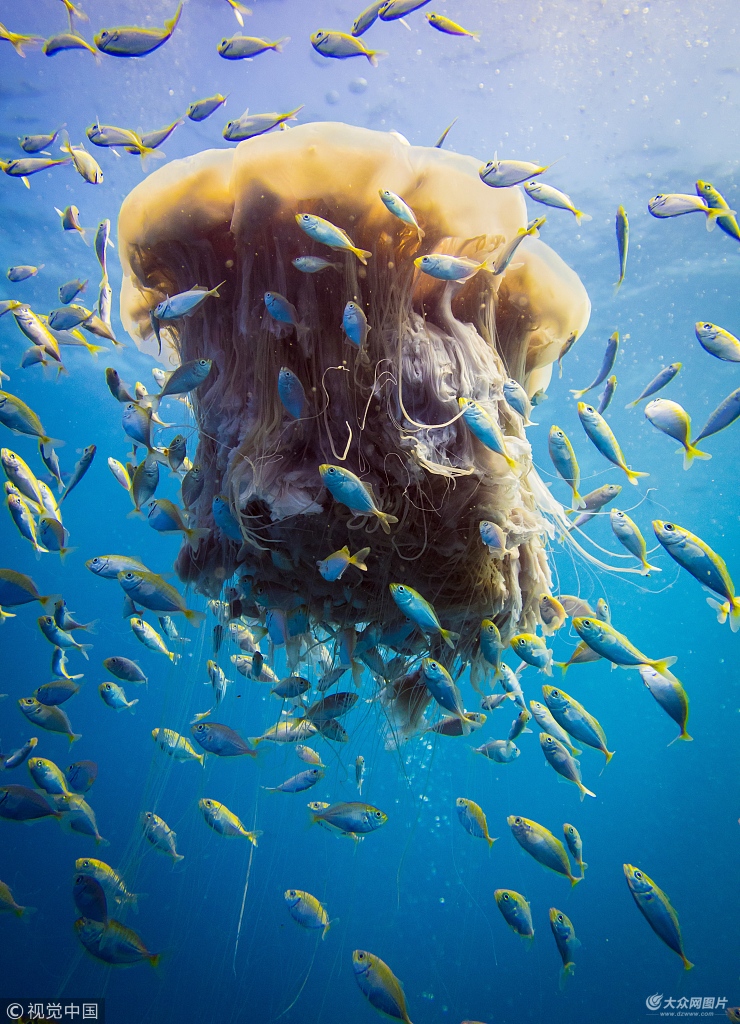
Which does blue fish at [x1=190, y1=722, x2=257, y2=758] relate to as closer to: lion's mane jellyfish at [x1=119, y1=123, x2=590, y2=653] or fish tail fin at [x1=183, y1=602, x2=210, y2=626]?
fish tail fin at [x1=183, y1=602, x2=210, y2=626]

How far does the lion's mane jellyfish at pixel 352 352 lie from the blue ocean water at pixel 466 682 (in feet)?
→ 3.36

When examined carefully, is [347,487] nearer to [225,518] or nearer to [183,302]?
[225,518]

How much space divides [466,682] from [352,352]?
561 centimetres

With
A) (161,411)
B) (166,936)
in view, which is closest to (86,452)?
(161,411)

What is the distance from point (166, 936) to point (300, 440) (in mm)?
33522

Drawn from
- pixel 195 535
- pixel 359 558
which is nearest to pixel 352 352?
pixel 359 558

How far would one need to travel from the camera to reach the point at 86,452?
3.61 m

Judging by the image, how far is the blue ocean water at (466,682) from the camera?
310 inches

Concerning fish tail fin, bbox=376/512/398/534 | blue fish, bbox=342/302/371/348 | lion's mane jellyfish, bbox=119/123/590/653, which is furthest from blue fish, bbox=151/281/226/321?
fish tail fin, bbox=376/512/398/534

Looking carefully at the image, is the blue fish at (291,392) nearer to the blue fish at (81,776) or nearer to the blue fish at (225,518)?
the blue fish at (225,518)

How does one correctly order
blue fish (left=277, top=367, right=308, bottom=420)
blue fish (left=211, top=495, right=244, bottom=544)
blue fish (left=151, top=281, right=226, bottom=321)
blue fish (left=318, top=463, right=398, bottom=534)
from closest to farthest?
blue fish (left=318, top=463, right=398, bottom=534)
blue fish (left=277, top=367, right=308, bottom=420)
blue fish (left=151, top=281, right=226, bottom=321)
blue fish (left=211, top=495, right=244, bottom=544)

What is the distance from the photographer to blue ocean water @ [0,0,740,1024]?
787 centimetres

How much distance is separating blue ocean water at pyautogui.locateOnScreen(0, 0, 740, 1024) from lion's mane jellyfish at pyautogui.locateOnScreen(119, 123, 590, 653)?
103cm

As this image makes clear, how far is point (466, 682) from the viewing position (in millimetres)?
7086
